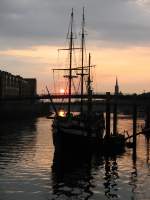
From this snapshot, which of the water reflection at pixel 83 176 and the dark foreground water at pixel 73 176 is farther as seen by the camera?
the water reflection at pixel 83 176

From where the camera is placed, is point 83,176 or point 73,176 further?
point 83,176

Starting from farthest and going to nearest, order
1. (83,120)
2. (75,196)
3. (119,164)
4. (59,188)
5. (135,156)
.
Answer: (83,120), (135,156), (119,164), (59,188), (75,196)

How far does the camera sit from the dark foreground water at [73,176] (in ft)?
148

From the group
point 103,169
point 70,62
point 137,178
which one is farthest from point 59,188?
point 70,62

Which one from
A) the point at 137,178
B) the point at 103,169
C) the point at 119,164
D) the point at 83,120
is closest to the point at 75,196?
the point at 137,178

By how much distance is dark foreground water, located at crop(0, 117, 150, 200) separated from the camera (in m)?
45.2

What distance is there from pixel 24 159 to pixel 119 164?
38.4 feet

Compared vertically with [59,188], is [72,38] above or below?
above

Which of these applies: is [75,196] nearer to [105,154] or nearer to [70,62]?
[105,154]

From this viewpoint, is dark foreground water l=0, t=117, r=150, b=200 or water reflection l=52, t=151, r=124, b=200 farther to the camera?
water reflection l=52, t=151, r=124, b=200

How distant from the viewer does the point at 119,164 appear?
215 feet

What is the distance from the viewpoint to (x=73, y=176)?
180 feet

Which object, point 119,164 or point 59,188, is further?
point 119,164

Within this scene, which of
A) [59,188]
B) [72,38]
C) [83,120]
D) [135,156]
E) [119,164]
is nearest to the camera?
[59,188]
